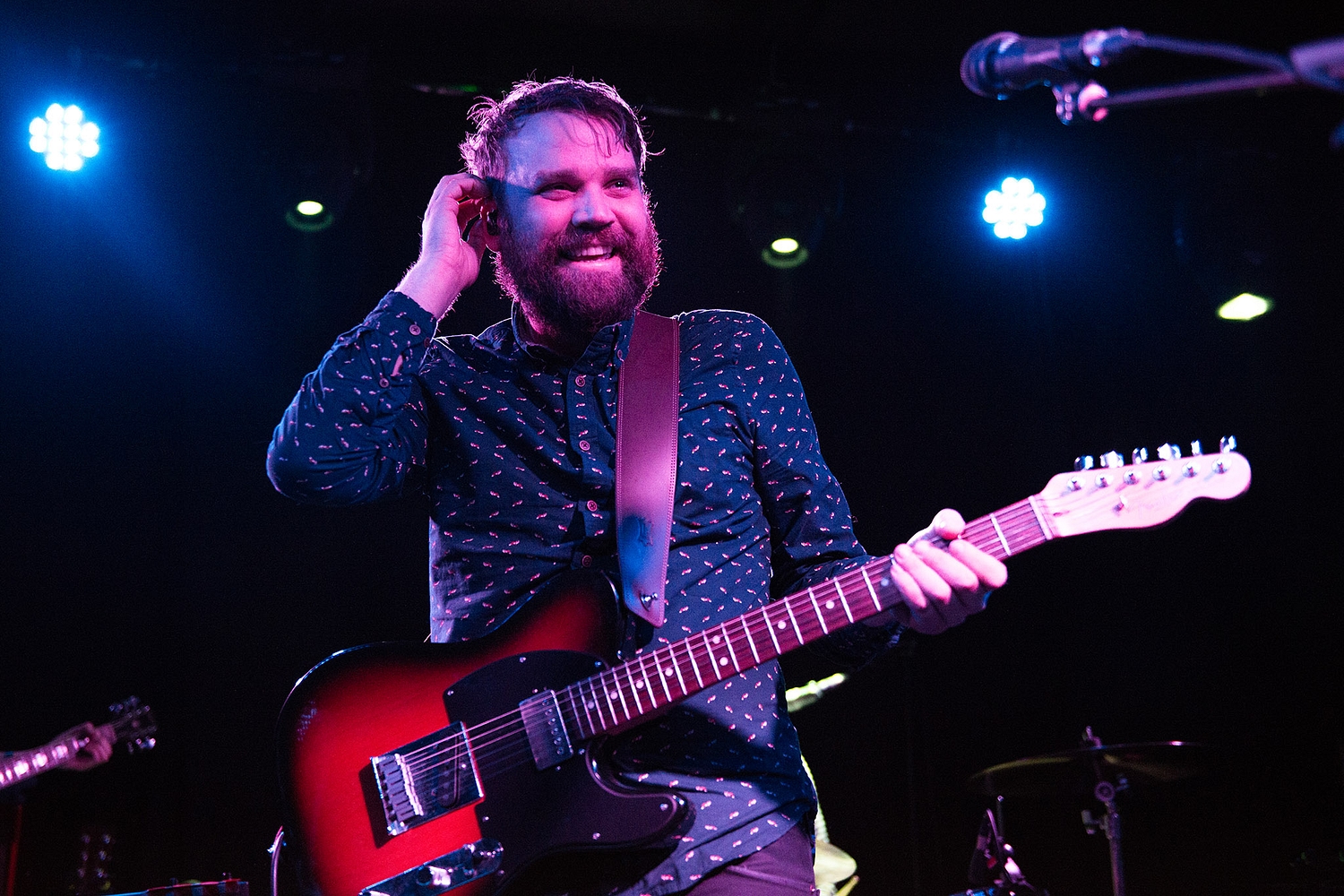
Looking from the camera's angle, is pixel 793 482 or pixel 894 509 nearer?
pixel 793 482

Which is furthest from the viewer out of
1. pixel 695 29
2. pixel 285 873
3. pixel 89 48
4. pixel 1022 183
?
pixel 1022 183

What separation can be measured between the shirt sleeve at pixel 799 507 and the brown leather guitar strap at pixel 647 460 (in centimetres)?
22

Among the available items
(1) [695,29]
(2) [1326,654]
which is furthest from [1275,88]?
(2) [1326,654]

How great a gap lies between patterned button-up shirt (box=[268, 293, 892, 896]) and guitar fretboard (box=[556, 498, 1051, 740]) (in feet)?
0.28

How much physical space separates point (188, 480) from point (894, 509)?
3.99 metres

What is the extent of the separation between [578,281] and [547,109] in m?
0.47

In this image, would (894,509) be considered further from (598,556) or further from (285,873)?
(285,873)

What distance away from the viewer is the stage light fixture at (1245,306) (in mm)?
6406

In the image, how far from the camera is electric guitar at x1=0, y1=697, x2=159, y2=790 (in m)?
5.41

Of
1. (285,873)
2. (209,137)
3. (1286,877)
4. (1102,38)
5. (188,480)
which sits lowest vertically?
(1286,877)

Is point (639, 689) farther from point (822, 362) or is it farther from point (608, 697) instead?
point (822, 362)

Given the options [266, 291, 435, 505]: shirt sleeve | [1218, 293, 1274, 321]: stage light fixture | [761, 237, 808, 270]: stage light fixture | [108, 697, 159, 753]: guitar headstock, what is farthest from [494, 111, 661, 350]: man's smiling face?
[1218, 293, 1274, 321]: stage light fixture

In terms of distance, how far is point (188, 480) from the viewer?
582cm

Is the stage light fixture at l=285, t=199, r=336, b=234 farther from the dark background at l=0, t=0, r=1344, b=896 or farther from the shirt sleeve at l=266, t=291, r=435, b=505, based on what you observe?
the shirt sleeve at l=266, t=291, r=435, b=505
